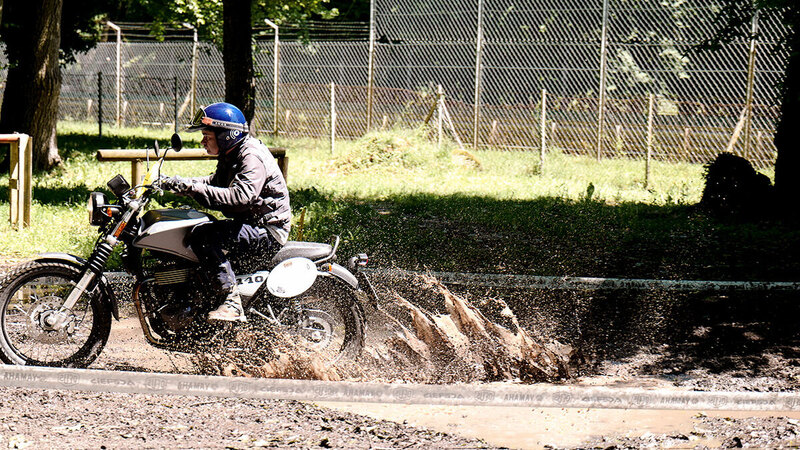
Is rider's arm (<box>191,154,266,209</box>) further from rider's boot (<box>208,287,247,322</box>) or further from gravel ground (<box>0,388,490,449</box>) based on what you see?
gravel ground (<box>0,388,490,449</box>)

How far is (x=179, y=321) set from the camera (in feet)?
17.7

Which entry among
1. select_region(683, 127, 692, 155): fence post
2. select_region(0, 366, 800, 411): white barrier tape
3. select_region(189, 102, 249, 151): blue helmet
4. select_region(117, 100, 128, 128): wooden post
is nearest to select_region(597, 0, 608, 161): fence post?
select_region(683, 127, 692, 155): fence post

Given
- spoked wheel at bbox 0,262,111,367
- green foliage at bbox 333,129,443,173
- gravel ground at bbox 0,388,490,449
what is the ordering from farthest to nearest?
green foliage at bbox 333,129,443,173 → spoked wheel at bbox 0,262,111,367 → gravel ground at bbox 0,388,490,449

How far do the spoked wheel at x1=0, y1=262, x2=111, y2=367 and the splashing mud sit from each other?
2.04 feet

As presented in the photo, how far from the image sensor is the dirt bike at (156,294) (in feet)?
17.3

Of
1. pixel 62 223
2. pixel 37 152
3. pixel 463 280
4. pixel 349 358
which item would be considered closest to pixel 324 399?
pixel 349 358

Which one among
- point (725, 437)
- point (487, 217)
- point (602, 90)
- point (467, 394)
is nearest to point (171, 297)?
point (467, 394)

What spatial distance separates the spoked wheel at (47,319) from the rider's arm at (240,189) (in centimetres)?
81

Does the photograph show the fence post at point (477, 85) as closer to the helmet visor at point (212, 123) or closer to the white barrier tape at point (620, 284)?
the white barrier tape at point (620, 284)

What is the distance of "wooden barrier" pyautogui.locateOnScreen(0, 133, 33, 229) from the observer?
383 inches

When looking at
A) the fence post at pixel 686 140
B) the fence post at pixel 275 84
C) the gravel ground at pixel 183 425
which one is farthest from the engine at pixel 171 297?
the fence post at pixel 275 84

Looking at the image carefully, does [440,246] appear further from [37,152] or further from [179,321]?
[37,152]

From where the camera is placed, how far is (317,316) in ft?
18.4

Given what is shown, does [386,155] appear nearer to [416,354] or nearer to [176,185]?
[416,354]
